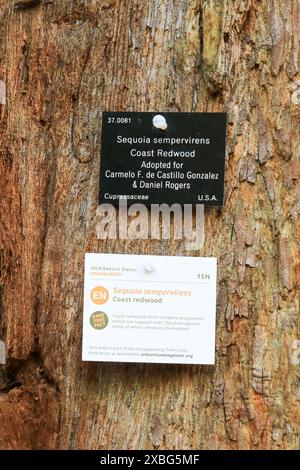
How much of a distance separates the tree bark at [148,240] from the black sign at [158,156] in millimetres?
30

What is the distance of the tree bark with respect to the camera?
2049 millimetres

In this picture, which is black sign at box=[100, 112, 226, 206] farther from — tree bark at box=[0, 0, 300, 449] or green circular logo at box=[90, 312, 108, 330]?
green circular logo at box=[90, 312, 108, 330]

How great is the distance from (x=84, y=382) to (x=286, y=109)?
0.81 meters

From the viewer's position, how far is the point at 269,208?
207 centimetres

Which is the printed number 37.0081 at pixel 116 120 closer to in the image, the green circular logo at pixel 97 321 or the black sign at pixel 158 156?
the black sign at pixel 158 156

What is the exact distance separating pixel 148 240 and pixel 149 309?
166 millimetres

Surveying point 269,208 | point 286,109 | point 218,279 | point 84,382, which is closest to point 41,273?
point 84,382

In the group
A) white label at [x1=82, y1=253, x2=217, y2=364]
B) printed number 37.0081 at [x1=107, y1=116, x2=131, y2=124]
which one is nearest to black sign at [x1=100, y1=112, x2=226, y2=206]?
printed number 37.0081 at [x1=107, y1=116, x2=131, y2=124]

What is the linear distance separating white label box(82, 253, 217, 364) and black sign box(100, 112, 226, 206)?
0.16 meters

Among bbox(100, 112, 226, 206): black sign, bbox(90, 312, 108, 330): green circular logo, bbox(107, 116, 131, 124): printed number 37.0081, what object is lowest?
bbox(90, 312, 108, 330): green circular logo

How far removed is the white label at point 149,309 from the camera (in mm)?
2062

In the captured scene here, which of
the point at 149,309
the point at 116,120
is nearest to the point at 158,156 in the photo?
the point at 116,120
